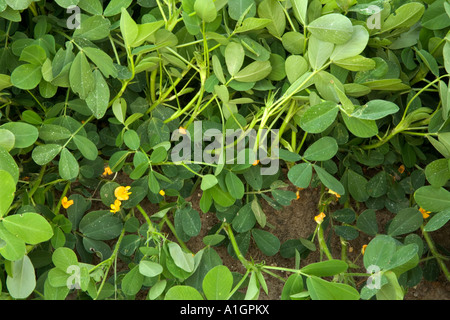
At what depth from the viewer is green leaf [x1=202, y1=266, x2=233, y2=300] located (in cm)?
85

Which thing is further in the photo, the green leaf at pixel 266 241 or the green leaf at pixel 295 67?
the green leaf at pixel 266 241

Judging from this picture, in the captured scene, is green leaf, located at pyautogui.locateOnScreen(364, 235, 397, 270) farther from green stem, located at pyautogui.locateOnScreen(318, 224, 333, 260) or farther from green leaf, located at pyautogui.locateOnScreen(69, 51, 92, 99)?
green leaf, located at pyautogui.locateOnScreen(69, 51, 92, 99)

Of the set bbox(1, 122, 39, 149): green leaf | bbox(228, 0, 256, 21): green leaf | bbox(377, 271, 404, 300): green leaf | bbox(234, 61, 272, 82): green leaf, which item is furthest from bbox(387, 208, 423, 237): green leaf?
bbox(1, 122, 39, 149): green leaf

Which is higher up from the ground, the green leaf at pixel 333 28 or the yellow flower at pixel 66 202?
the green leaf at pixel 333 28

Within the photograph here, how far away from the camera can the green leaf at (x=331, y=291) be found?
846 mm

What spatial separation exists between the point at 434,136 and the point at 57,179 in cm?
78

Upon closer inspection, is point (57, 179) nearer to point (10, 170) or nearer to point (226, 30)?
point (10, 170)

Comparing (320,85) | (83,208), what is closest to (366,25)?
(320,85)

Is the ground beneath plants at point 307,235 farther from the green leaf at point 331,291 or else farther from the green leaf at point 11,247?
the green leaf at point 11,247

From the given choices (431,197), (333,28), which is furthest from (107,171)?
(431,197)

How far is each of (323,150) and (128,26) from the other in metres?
0.42

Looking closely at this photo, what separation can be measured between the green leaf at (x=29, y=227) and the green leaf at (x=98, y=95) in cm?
22

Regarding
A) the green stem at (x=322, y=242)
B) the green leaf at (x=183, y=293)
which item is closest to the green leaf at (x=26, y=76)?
the green leaf at (x=183, y=293)

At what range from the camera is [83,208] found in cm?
107
